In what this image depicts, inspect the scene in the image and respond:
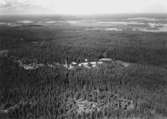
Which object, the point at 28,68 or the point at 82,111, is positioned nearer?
the point at 82,111

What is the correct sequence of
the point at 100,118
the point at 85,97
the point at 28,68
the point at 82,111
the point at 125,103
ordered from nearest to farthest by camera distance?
the point at 100,118 < the point at 82,111 < the point at 125,103 < the point at 85,97 < the point at 28,68

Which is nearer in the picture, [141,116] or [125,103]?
[141,116]

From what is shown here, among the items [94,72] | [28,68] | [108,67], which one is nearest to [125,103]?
[94,72]

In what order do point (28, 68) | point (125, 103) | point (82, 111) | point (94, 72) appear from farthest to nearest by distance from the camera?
point (28, 68) → point (94, 72) → point (125, 103) → point (82, 111)

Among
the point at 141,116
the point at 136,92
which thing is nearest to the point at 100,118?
the point at 141,116

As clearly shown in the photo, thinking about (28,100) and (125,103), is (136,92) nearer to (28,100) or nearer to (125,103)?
(125,103)

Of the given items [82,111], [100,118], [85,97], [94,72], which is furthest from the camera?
[94,72]

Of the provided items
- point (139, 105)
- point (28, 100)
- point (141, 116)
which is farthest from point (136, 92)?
point (28, 100)

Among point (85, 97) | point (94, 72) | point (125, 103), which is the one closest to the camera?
point (125, 103)

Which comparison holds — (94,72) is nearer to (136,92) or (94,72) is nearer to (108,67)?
(108,67)
